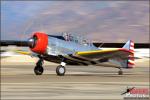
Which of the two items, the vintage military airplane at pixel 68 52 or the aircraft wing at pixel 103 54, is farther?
the aircraft wing at pixel 103 54

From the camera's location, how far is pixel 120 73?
26.6 m

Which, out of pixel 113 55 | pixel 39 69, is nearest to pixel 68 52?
pixel 39 69

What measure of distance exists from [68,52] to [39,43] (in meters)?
1.61

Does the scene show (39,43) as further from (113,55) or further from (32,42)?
(113,55)

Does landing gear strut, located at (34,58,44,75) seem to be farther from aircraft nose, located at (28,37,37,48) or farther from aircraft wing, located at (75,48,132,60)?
aircraft wing, located at (75,48,132,60)

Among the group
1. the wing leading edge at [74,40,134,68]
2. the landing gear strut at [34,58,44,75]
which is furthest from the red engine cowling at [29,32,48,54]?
the wing leading edge at [74,40,134,68]

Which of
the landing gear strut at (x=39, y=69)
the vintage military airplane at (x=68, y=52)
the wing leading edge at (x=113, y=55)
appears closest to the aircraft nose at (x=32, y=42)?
the vintage military airplane at (x=68, y=52)

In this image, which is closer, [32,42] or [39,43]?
[39,43]

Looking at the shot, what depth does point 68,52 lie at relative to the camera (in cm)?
2481

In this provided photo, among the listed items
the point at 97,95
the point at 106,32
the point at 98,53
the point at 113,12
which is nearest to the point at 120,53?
the point at 98,53

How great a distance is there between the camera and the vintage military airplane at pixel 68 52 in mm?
24297

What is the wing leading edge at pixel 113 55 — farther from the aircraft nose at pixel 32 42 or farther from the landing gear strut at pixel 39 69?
the aircraft nose at pixel 32 42

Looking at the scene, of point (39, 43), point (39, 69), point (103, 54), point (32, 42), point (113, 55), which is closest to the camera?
point (39, 43)

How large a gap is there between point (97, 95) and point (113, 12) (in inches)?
6693
